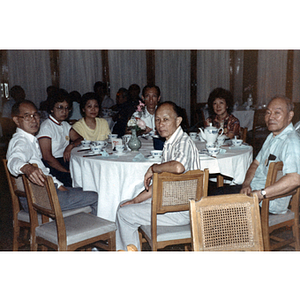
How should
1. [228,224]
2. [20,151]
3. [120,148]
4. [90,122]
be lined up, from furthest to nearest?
1. [90,122]
2. [120,148]
3. [20,151]
4. [228,224]

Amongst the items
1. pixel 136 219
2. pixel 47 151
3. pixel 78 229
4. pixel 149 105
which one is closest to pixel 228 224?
pixel 136 219

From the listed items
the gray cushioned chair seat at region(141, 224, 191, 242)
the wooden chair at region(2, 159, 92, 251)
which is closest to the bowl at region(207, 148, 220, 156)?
the gray cushioned chair seat at region(141, 224, 191, 242)

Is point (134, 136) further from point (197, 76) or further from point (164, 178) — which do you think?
point (197, 76)

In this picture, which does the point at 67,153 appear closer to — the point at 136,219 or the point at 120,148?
the point at 120,148

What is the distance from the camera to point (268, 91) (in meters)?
7.30

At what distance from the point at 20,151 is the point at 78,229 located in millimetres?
761

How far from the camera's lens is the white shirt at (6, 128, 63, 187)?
91.0 inches

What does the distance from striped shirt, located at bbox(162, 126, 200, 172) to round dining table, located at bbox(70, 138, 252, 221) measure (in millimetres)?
374

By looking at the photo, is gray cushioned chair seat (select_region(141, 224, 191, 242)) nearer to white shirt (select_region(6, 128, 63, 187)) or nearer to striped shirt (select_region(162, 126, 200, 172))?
striped shirt (select_region(162, 126, 200, 172))

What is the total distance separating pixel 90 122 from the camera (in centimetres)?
364

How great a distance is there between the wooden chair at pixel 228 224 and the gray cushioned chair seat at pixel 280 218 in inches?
30.0

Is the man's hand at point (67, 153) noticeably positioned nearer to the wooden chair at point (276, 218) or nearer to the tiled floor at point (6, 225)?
the tiled floor at point (6, 225)

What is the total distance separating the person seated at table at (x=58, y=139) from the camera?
10.2 ft
